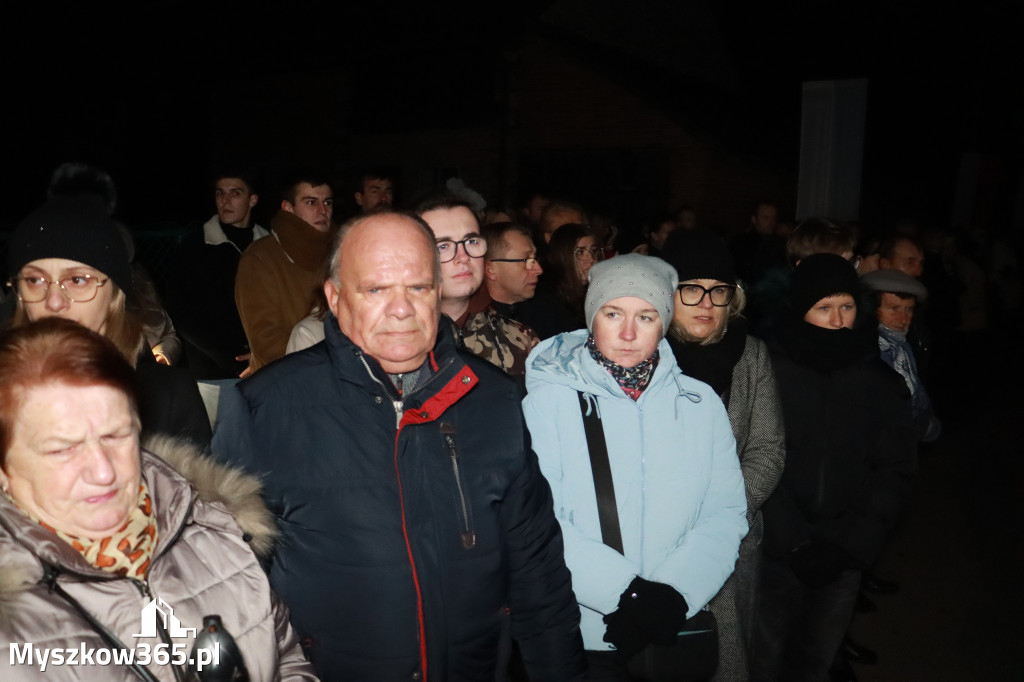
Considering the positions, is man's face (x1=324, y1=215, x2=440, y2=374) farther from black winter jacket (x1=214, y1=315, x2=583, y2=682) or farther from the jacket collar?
the jacket collar

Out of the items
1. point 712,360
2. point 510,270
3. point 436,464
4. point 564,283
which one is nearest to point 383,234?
point 436,464

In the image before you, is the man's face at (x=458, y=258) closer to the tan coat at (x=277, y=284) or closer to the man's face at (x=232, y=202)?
the tan coat at (x=277, y=284)

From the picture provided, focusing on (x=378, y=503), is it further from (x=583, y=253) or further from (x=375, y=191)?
(x=375, y=191)

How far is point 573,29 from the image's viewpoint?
19.2 metres

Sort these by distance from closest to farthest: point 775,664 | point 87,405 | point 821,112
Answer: point 87,405 → point 775,664 → point 821,112

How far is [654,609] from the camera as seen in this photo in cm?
250

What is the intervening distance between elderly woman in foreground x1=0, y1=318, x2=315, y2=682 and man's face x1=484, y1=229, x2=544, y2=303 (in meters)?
2.42

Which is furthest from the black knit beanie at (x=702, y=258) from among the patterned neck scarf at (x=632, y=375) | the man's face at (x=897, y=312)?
the man's face at (x=897, y=312)

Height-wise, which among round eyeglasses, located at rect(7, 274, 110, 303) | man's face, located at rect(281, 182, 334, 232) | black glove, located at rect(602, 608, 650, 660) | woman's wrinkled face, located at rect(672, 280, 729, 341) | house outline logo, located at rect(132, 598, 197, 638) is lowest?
black glove, located at rect(602, 608, 650, 660)

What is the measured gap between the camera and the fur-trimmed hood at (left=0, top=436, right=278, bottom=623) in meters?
1.58

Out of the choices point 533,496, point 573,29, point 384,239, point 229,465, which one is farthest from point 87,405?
point 573,29

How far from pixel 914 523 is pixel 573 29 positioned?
15338mm

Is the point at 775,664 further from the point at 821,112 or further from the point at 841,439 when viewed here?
the point at 821,112

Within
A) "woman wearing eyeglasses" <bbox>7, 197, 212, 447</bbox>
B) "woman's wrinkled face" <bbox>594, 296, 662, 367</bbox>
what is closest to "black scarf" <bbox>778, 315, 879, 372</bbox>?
"woman's wrinkled face" <bbox>594, 296, 662, 367</bbox>
